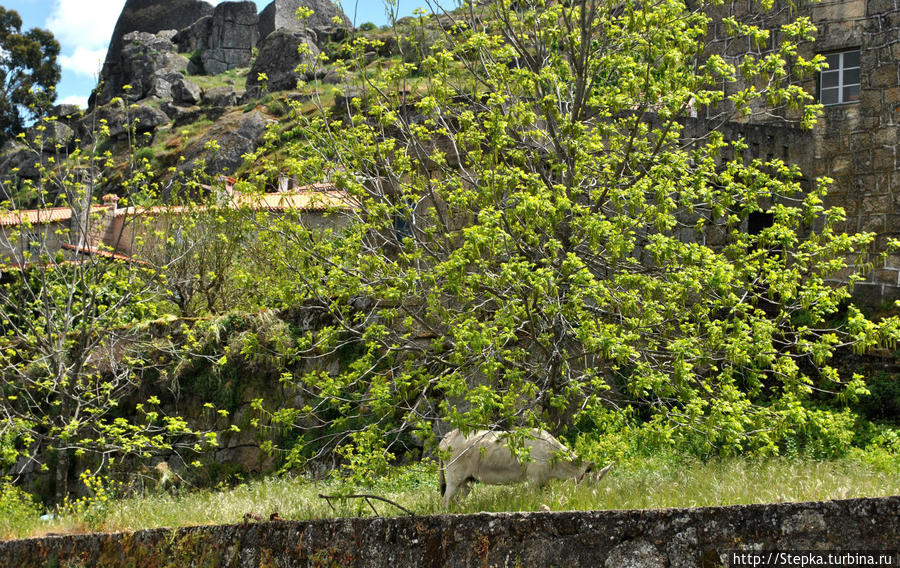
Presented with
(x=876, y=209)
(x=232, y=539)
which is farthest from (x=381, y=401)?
(x=876, y=209)

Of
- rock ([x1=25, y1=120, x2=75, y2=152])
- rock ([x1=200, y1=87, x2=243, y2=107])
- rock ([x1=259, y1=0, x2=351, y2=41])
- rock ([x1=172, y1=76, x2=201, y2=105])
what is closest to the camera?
rock ([x1=25, y1=120, x2=75, y2=152])

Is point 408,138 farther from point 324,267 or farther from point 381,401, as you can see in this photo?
point 381,401

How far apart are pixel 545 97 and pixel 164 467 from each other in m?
10.5

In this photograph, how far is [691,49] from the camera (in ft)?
35.7

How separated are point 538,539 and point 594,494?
186cm

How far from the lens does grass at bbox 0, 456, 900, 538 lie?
726 cm

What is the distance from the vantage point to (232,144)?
58.5 meters

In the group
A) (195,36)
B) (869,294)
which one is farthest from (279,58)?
(869,294)

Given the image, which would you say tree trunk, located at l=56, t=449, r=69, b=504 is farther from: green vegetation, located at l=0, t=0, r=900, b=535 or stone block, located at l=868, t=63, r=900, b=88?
stone block, located at l=868, t=63, r=900, b=88

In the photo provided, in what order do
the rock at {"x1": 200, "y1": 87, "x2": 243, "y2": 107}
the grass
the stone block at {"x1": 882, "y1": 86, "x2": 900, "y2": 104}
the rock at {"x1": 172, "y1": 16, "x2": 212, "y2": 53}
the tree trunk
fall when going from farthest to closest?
the rock at {"x1": 172, "y1": 16, "x2": 212, "y2": 53}
the rock at {"x1": 200, "y1": 87, "x2": 243, "y2": 107}
the stone block at {"x1": 882, "y1": 86, "x2": 900, "y2": 104}
the tree trunk
the grass

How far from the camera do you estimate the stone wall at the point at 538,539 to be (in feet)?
17.7

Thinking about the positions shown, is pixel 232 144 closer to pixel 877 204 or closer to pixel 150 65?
pixel 150 65

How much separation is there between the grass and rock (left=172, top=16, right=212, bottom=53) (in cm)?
9068

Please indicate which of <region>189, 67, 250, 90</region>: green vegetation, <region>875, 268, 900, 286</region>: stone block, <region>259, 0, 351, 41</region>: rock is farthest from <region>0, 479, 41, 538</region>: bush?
<region>259, 0, 351, 41</region>: rock
